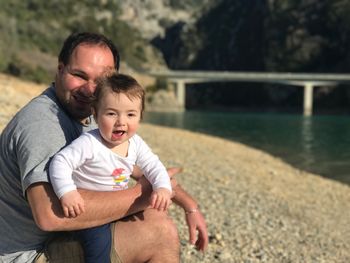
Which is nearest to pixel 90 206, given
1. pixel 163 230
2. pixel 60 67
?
pixel 163 230

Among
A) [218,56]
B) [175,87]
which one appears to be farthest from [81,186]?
[218,56]

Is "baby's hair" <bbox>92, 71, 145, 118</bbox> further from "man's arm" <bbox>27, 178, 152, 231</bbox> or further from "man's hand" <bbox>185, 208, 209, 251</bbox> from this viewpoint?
"man's hand" <bbox>185, 208, 209, 251</bbox>

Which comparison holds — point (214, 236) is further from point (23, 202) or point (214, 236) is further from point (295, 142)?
point (295, 142)

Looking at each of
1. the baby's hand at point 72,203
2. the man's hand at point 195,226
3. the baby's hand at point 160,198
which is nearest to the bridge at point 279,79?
the man's hand at point 195,226

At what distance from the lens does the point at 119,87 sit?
2729 millimetres

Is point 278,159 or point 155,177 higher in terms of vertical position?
point 155,177

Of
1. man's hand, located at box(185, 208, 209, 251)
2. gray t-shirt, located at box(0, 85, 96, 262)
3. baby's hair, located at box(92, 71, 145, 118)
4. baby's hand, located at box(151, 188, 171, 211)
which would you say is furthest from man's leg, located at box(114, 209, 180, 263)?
baby's hair, located at box(92, 71, 145, 118)

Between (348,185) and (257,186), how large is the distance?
406cm

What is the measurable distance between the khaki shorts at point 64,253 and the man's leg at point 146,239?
0.26 ft

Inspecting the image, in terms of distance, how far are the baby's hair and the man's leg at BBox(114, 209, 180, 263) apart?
0.73m

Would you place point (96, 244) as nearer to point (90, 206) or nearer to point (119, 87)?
point (90, 206)

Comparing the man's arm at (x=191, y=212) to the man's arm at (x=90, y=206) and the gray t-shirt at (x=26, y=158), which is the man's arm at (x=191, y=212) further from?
the gray t-shirt at (x=26, y=158)

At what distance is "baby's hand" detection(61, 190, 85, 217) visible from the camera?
261 cm

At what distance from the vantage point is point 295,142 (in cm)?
A: 3053
